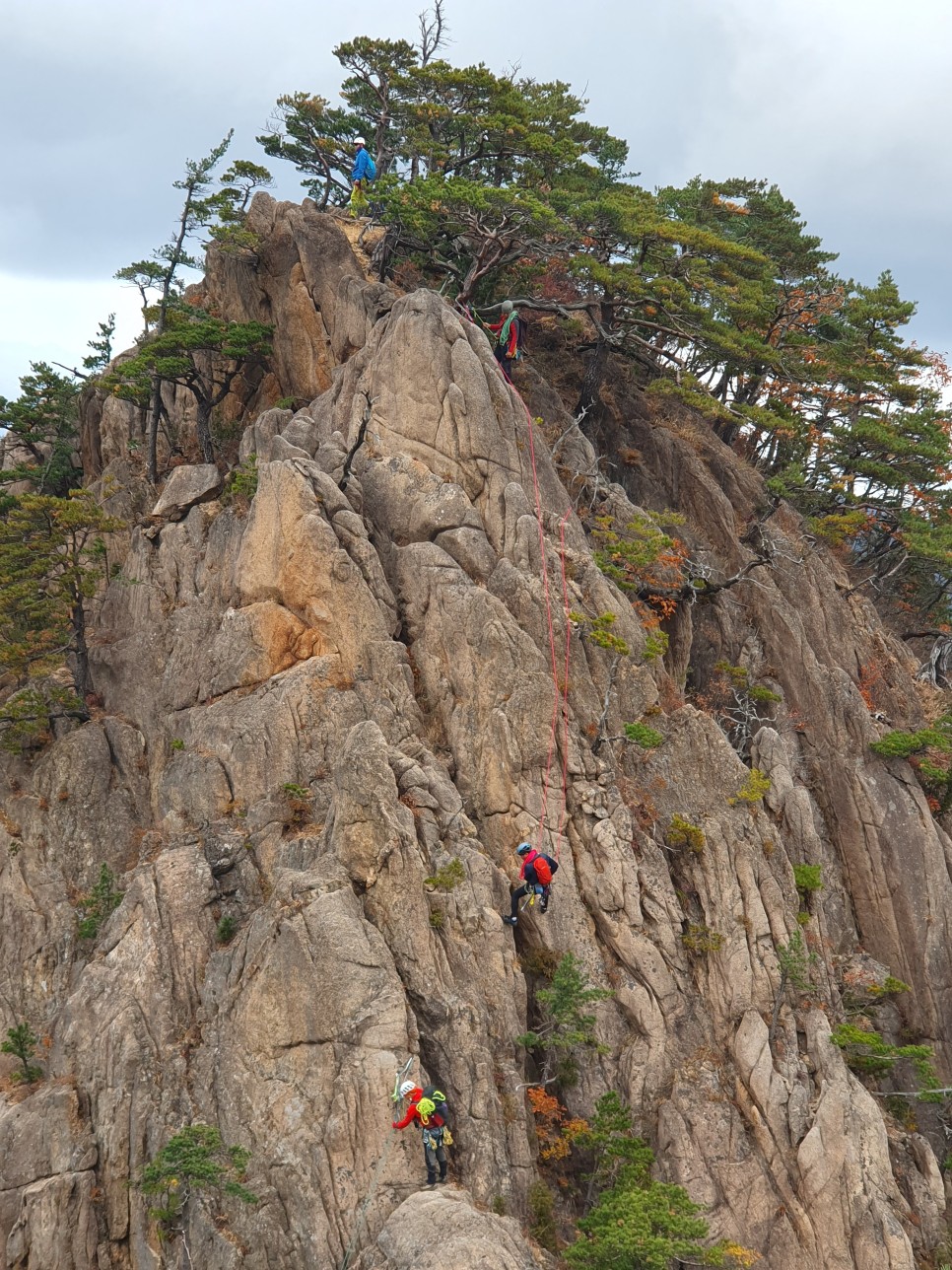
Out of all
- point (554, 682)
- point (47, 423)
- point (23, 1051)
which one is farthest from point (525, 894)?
point (47, 423)

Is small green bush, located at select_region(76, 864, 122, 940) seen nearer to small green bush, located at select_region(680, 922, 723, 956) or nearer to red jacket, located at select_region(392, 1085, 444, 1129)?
red jacket, located at select_region(392, 1085, 444, 1129)

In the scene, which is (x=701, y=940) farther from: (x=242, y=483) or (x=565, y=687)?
(x=242, y=483)

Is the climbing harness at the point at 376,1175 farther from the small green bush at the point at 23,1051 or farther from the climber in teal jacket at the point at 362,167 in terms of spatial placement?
the climber in teal jacket at the point at 362,167

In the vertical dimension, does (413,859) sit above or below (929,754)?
below

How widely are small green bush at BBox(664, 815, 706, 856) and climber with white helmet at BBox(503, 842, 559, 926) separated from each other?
4.34 meters

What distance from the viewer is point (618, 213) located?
114 ft

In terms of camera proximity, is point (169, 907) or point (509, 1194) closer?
point (509, 1194)

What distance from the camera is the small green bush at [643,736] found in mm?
27406

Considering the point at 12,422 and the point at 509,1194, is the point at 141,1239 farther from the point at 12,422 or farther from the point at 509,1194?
the point at 12,422

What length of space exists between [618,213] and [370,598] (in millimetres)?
16427

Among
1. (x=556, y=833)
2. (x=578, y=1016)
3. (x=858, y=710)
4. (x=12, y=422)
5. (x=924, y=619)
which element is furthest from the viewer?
(x=924, y=619)

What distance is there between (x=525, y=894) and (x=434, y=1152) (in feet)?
18.7

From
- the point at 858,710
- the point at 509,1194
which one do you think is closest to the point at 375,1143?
the point at 509,1194

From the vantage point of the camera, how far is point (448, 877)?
22719 millimetres
